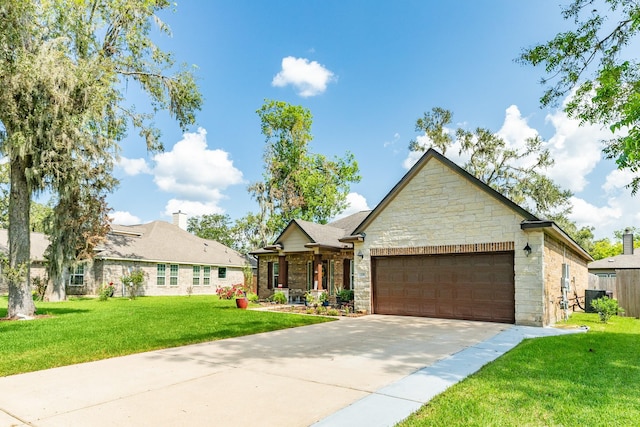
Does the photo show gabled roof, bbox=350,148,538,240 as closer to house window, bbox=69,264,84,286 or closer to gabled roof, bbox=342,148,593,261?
gabled roof, bbox=342,148,593,261

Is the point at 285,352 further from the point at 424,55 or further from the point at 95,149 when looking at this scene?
the point at 424,55

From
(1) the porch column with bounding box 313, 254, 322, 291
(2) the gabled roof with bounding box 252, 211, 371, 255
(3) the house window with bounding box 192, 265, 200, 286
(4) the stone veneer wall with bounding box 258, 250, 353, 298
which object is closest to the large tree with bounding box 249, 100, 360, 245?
(3) the house window with bounding box 192, 265, 200, 286

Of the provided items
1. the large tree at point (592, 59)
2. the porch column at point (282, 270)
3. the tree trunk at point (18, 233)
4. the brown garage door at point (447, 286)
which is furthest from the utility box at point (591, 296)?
the tree trunk at point (18, 233)

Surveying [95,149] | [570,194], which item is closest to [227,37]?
[95,149]

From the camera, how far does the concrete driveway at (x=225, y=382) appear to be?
431cm

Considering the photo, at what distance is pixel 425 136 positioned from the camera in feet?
110

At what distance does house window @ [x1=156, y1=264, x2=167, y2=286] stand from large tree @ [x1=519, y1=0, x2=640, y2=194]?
26387 mm

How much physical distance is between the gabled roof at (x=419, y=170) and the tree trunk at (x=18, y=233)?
11454 millimetres

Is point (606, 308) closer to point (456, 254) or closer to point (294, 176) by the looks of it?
point (456, 254)

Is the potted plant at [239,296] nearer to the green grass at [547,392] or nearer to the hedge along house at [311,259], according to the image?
the hedge along house at [311,259]

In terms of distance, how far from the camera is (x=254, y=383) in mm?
5574

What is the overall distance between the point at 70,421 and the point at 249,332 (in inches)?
254

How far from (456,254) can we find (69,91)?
1346cm

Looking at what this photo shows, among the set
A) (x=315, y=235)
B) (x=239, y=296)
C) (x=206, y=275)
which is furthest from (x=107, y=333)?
(x=206, y=275)
